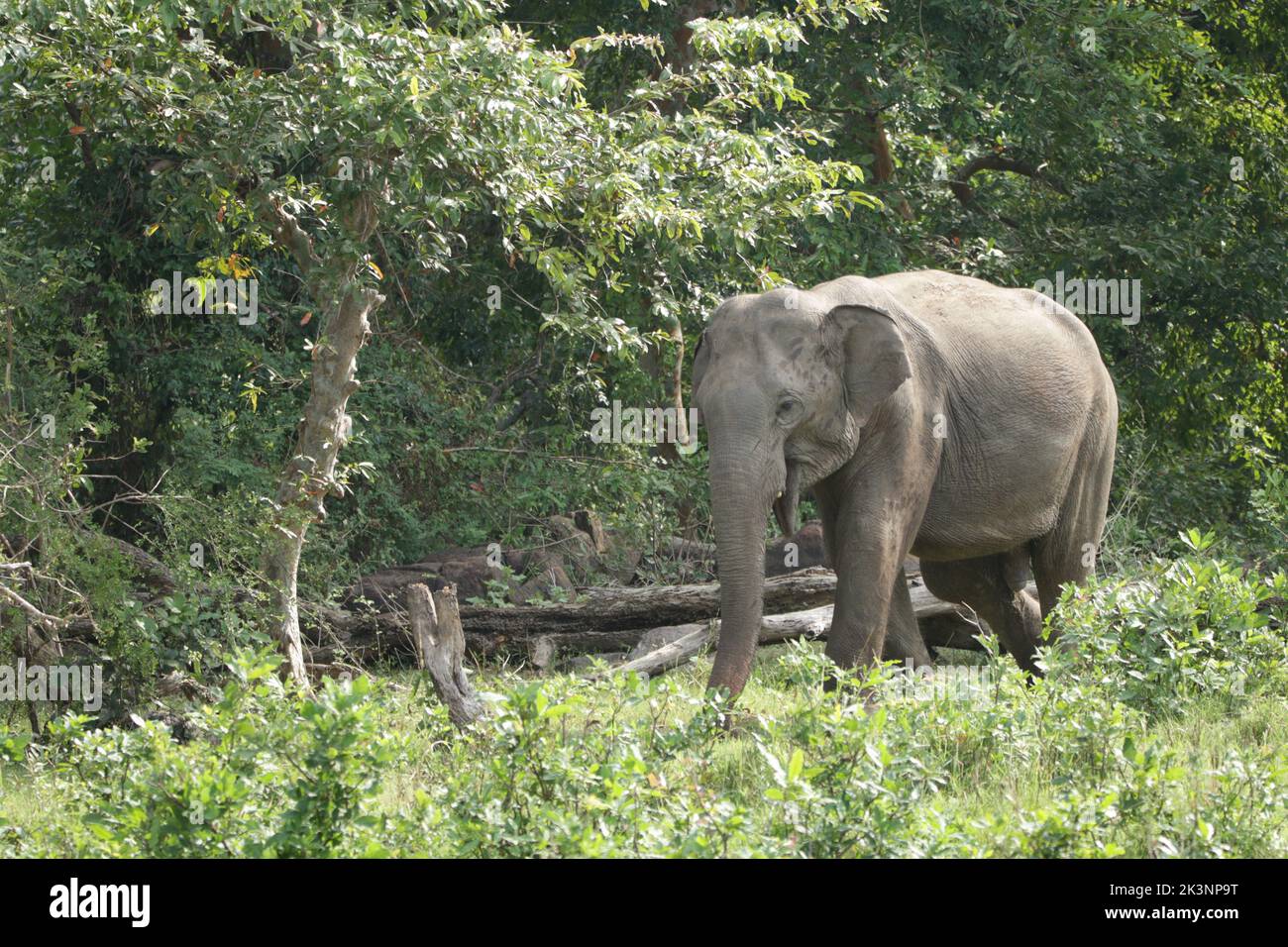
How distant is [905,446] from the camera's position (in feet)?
28.3

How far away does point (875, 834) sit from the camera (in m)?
5.50

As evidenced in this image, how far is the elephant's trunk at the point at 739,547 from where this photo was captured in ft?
25.5

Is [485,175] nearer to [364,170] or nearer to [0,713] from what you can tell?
[364,170]

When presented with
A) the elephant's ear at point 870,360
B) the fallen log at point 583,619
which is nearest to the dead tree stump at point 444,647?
the elephant's ear at point 870,360

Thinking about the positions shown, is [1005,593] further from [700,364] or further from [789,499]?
[700,364]

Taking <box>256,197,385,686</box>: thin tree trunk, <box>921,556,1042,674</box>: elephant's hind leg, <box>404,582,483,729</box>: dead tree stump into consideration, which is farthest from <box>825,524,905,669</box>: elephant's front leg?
<box>256,197,385,686</box>: thin tree trunk

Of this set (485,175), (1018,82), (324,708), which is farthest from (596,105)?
(324,708)

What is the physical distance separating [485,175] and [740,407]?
2782mm

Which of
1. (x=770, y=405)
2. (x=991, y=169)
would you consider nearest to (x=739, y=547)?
(x=770, y=405)

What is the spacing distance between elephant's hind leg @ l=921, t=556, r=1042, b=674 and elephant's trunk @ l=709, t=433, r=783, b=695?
2942 mm

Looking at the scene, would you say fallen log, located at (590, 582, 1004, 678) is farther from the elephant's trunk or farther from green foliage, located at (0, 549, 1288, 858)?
green foliage, located at (0, 549, 1288, 858)

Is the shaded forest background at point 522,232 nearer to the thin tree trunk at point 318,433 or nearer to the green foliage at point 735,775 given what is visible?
the thin tree trunk at point 318,433

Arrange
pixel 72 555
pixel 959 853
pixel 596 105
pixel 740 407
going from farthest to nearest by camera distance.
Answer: pixel 596 105
pixel 72 555
pixel 740 407
pixel 959 853

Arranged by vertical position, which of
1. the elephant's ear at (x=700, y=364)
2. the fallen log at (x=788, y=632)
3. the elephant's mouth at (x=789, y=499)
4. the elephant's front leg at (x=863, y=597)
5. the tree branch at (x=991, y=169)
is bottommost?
the fallen log at (x=788, y=632)
